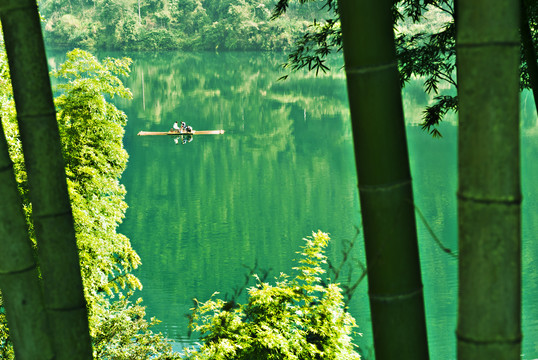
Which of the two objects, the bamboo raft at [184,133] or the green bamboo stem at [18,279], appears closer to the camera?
the green bamboo stem at [18,279]

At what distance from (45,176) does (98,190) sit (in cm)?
654

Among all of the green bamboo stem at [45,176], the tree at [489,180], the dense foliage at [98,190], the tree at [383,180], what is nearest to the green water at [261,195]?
the dense foliage at [98,190]

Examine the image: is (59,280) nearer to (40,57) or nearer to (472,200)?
(40,57)

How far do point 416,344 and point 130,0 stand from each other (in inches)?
2210

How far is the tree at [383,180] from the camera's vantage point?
1112 millimetres

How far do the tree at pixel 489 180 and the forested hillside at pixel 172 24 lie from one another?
4887cm

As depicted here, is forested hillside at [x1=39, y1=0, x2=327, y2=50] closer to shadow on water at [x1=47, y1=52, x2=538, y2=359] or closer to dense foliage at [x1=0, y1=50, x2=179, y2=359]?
shadow on water at [x1=47, y1=52, x2=538, y2=359]

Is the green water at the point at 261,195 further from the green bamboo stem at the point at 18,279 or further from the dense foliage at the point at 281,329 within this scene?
the green bamboo stem at the point at 18,279

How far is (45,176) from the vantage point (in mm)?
1260

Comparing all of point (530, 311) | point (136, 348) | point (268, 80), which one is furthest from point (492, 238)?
Answer: point (268, 80)

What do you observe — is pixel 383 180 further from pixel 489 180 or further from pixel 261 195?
pixel 261 195

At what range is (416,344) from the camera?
3.86ft

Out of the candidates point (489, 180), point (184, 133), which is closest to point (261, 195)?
point (184, 133)

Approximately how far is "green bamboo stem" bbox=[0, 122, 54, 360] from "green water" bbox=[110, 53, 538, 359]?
2989 mm
